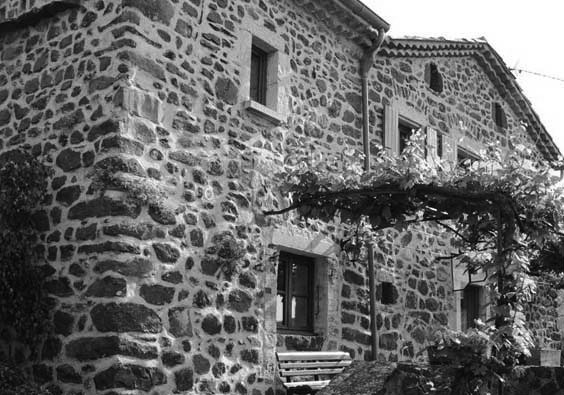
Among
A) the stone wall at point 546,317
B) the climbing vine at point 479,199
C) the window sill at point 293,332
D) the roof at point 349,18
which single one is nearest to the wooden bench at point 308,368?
the window sill at point 293,332

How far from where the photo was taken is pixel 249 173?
7637 mm

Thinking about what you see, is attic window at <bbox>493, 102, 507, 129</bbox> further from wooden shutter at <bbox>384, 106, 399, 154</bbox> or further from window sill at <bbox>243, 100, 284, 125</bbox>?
window sill at <bbox>243, 100, 284, 125</bbox>

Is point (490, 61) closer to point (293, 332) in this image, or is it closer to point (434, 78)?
point (434, 78)

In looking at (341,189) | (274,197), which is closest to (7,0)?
(274,197)

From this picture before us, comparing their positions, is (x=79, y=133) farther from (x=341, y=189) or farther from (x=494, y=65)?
(x=494, y=65)

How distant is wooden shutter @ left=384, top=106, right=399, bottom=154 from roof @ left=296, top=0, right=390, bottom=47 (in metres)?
A: 1.01

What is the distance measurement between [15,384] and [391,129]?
6.08 m

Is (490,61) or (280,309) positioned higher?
(490,61)

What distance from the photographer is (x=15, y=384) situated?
6.00 metres

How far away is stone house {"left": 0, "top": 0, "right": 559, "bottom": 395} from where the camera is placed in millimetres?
6277

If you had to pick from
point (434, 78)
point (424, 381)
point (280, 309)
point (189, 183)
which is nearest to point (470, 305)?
point (434, 78)

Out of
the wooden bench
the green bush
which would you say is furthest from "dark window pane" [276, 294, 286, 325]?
the green bush

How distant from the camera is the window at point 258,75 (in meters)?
8.35

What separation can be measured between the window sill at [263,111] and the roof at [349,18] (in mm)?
1653
